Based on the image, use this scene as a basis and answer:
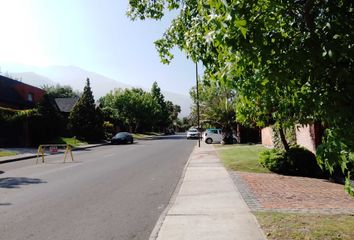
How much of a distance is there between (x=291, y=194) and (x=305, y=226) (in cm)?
413

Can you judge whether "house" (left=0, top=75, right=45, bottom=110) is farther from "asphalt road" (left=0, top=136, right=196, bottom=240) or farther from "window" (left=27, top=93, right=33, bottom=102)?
"asphalt road" (left=0, top=136, right=196, bottom=240)

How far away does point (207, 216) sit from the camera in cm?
859

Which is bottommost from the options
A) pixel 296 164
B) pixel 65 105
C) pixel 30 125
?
pixel 296 164

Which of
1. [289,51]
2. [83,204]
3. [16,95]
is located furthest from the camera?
[16,95]

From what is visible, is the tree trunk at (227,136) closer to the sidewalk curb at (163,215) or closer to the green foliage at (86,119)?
the green foliage at (86,119)

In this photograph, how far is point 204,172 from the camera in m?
17.1

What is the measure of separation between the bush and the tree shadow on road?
8395 mm

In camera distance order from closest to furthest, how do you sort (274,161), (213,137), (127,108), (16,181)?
1. (16,181)
2. (274,161)
3. (213,137)
4. (127,108)

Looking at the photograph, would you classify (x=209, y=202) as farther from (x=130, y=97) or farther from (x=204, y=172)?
(x=130, y=97)

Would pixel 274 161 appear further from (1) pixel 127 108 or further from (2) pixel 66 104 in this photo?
(1) pixel 127 108

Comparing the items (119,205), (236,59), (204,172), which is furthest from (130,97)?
(236,59)

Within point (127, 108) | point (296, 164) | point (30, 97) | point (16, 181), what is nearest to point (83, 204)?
point (16, 181)

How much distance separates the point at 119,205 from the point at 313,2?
675 cm

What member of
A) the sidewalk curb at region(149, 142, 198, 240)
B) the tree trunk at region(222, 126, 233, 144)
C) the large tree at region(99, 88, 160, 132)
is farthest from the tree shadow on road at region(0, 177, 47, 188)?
the large tree at region(99, 88, 160, 132)
